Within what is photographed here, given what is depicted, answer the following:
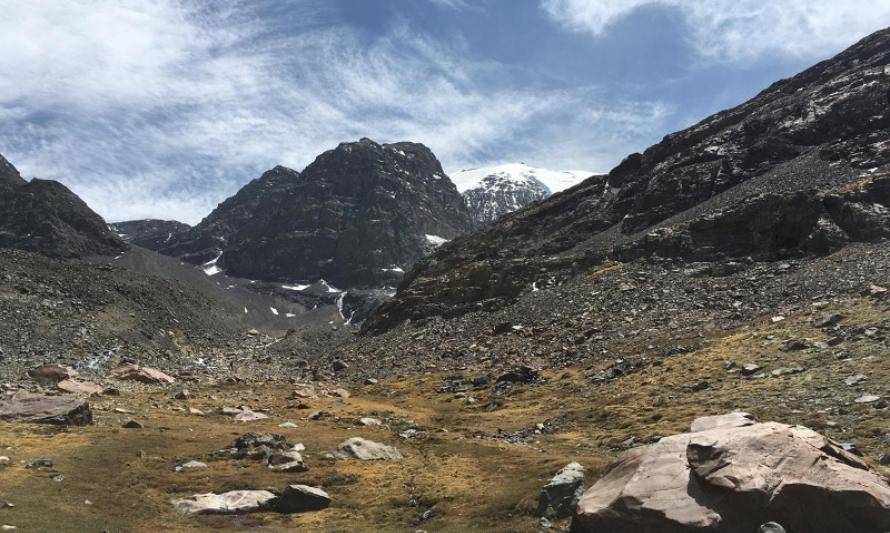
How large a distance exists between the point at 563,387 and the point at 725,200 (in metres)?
74.6

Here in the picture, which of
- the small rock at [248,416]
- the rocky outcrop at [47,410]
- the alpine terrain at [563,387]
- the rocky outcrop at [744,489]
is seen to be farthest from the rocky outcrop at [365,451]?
the rocky outcrop at [744,489]

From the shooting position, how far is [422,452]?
38188 millimetres

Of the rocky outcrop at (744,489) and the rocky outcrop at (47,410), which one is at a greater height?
the rocky outcrop at (47,410)

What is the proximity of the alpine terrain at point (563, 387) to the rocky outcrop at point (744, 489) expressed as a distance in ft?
0.20

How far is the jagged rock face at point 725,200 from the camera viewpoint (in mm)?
83938

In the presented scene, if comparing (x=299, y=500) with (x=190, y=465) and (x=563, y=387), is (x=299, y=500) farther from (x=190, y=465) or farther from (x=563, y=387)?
(x=563, y=387)

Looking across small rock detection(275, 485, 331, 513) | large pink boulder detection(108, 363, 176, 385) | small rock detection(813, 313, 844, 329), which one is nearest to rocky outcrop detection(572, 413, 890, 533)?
small rock detection(275, 485, 331, 513)

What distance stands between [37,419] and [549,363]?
4622cm

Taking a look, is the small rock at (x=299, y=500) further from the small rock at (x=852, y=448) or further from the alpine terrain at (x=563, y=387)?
the small rock at (x=852, y=448)

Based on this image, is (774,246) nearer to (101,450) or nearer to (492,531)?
(492,531)

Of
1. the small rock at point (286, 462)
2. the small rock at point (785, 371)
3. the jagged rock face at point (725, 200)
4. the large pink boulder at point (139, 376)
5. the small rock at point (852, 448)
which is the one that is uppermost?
the jagged rock face at point (725, 200)

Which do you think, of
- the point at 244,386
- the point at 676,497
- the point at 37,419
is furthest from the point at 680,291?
the point at 37,419

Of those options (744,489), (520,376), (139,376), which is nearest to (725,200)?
(520,376)

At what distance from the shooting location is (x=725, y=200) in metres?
110
